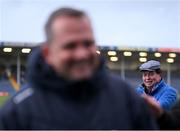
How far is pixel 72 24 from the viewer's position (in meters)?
1.89

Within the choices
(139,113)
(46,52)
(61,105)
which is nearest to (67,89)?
(61,105)

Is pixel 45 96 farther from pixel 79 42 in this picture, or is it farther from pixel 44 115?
pixel 79 42

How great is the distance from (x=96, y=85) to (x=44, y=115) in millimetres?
229

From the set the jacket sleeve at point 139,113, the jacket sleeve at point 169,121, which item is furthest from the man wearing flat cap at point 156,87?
the jacket sleeve at point 139,113

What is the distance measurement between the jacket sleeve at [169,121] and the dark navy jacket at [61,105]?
1.21 feet

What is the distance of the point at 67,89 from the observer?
75.2 inches

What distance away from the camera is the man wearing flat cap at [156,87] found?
5.50 m

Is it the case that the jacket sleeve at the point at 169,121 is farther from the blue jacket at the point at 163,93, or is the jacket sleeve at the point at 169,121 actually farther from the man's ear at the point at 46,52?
the blue jacket at the point at 163,93

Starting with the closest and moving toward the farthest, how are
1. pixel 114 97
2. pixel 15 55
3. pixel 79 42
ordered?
1. pixel 79 42
2. pixel 114 97
3. pixel 15 55

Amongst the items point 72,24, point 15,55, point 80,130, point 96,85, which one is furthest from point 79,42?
point 15,55

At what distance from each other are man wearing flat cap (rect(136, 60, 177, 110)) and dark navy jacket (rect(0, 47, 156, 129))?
3415 mm

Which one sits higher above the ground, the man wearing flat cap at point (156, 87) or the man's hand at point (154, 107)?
the man's hand at point (154, 107)

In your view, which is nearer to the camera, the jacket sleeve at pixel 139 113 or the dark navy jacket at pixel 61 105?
the dark navy jacket at pixel 61 105

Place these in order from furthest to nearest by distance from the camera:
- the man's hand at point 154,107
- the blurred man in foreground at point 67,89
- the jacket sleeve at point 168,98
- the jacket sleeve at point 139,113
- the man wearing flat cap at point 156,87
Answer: the man wearing flat cap at point 156,87 → the jacket sleeve at point 168,98 → the man's hand at point 154,107 → the jacket sleeve at point 139,113 → the blurred man in foreground at point 67,89
